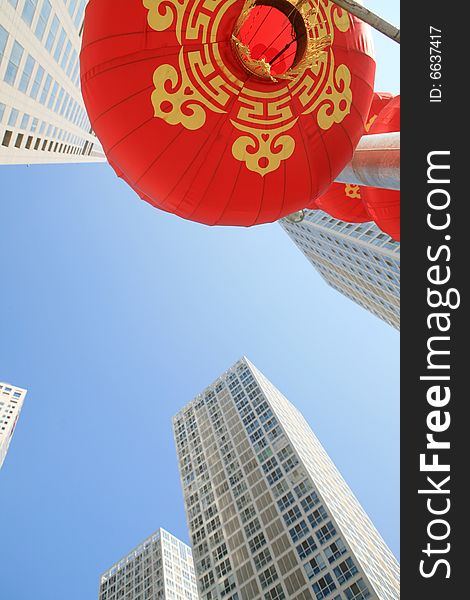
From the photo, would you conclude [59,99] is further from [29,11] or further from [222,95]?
[222,95]

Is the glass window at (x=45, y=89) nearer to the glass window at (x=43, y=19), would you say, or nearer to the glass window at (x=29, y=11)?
the glass window at (x=43, y=19)

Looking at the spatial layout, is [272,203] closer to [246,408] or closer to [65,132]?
[65,132]

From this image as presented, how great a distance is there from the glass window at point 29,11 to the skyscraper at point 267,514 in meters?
46.0

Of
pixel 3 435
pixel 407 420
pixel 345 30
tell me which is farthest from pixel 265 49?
pixel 3 435

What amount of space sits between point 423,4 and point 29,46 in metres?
30.6

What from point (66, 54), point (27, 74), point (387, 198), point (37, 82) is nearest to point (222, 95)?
point (387, 198)

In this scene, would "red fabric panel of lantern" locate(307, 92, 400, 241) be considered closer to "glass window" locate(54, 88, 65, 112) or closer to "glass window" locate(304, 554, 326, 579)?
"glass window" locate(54, 88, 65, 112)

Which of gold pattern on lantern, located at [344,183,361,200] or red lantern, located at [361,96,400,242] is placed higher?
gold pattern on lantern, located at [344,183,361,200]

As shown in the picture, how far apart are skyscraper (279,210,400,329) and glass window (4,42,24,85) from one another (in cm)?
2455

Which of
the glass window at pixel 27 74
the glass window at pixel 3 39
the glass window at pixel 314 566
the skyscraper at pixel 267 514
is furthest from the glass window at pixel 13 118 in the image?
the glass window at pixel 314 566

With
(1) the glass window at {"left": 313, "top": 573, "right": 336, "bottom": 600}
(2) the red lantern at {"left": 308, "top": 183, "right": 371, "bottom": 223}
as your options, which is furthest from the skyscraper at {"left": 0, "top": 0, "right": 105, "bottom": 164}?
(1) the glass window at {"left": 313, "top": 573, "right": 336, "bottom": 600}

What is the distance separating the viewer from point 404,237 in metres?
4.01

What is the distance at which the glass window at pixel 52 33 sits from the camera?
2995 centimetres

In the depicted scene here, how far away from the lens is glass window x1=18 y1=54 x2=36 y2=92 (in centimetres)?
2731
